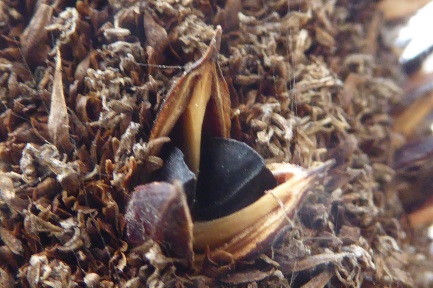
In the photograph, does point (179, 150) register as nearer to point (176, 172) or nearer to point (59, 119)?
point (176, 172)

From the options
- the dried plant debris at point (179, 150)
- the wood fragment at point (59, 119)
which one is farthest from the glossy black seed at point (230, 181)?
the wood fragment at point (59, 119)

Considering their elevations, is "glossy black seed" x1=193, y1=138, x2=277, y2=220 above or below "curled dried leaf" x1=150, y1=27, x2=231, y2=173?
below

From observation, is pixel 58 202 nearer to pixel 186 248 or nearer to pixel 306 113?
pixel 186 248

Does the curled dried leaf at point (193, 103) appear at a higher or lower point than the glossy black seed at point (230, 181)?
higher

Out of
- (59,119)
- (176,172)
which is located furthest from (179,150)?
(59,119)

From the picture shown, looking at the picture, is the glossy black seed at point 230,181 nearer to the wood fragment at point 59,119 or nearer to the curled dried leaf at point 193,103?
the curled dried leaf at point 193,103

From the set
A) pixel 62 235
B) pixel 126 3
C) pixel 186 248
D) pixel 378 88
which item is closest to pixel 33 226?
pixel 62 235

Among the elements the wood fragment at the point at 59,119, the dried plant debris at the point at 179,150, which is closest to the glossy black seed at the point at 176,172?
the dried plant debris at the point at 179,150

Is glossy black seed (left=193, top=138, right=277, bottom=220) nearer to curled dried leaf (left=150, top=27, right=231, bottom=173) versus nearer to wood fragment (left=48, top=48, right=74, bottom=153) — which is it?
curled dried leaf (left=150, top=27, right=231, bottom=173)

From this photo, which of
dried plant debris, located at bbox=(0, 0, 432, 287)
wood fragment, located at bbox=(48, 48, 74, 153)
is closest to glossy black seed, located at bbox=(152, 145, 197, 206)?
dried plant debris, located at bbox=(0, 0, 432, 287)
